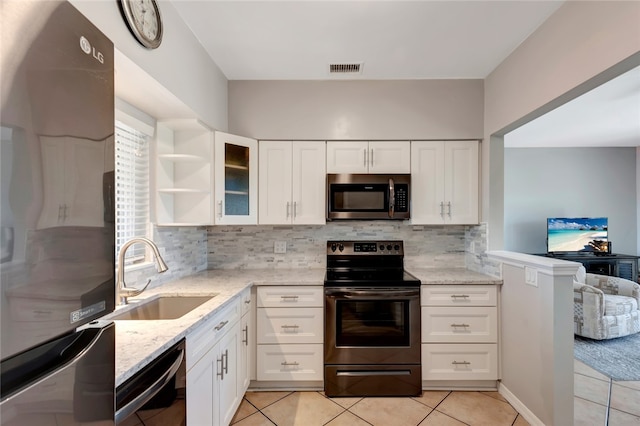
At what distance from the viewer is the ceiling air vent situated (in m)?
2.36

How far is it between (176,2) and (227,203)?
1.36 m

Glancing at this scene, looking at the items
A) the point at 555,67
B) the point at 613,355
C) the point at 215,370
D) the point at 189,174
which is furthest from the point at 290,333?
the point at 613,355

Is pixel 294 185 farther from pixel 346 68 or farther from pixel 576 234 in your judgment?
pixel 576 234

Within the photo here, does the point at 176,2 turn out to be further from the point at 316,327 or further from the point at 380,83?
the point at 316,327

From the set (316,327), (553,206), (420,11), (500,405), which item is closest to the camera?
(420,11)

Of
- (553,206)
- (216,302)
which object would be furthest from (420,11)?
(553,206)

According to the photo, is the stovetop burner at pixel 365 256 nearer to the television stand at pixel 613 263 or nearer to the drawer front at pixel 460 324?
the drawer front at pixel 460 324

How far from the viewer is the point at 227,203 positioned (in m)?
2.38

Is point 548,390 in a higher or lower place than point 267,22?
lower

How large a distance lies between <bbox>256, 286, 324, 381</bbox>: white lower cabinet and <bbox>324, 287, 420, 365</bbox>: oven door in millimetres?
99

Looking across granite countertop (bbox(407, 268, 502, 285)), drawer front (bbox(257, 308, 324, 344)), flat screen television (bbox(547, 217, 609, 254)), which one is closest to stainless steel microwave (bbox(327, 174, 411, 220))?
Answer: granite countertop (bbox(407, 268, 502, 285))

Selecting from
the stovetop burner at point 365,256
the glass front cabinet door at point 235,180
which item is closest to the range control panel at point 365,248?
the stovetop burner at point 365,256

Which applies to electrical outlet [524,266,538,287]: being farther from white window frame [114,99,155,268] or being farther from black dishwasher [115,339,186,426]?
white window frame [114,99,155,268]

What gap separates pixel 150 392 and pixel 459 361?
2225 millimetres
